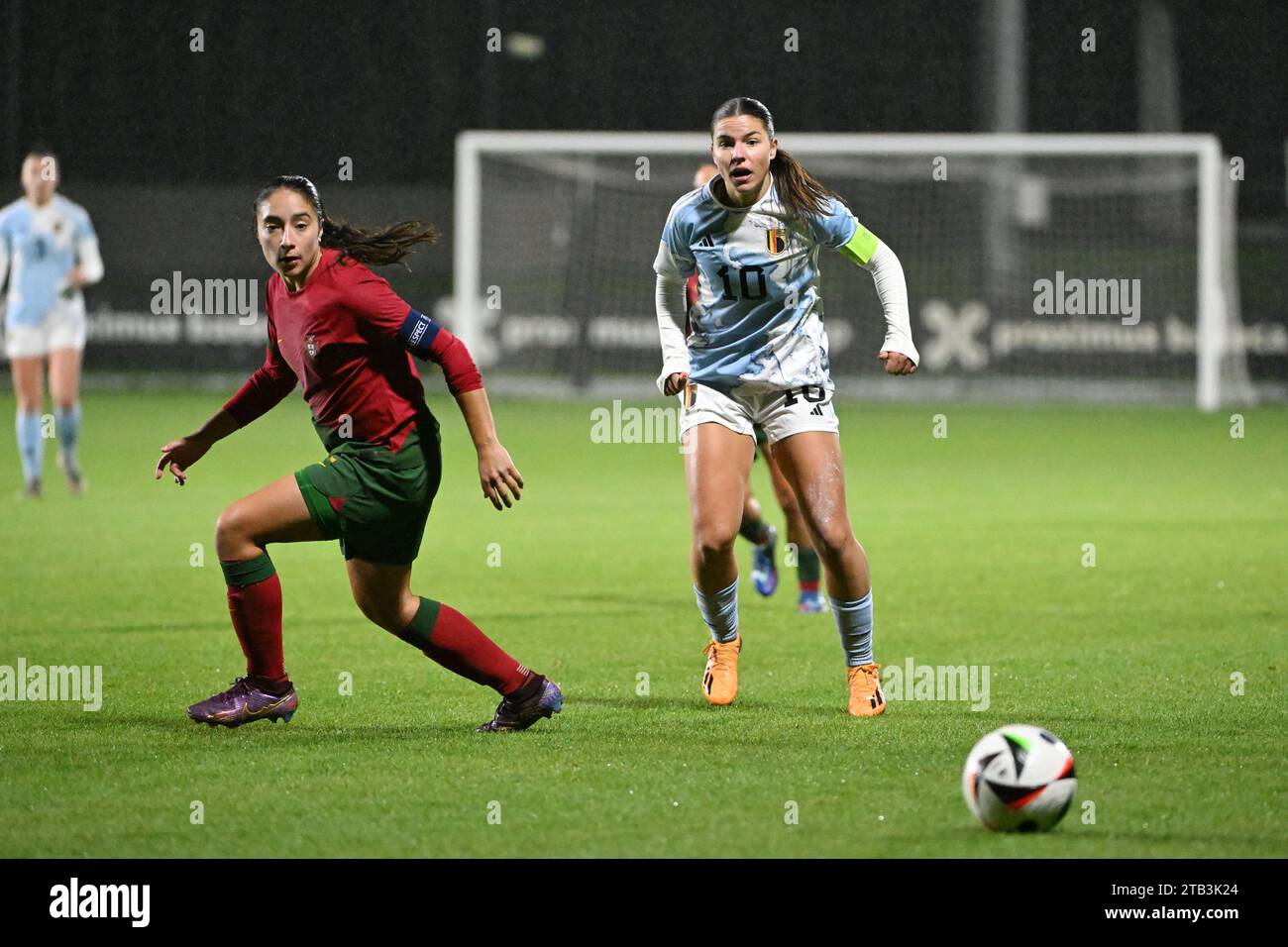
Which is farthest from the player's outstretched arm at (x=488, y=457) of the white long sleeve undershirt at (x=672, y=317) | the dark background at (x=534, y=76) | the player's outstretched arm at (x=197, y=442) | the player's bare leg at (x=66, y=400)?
the dark background at (x=534, y=76)

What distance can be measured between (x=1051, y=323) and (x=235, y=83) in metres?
13.9

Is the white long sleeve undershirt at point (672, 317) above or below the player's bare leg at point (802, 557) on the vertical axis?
above

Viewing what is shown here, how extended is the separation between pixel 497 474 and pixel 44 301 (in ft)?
32.3

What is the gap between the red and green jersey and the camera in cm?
582

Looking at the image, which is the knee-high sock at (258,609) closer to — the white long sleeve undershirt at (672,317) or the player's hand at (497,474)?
the player's hand at (497,474)

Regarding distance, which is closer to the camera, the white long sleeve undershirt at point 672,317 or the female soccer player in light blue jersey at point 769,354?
the female soccer player in light blue jersey at point 769,354

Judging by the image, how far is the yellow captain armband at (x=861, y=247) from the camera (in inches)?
258

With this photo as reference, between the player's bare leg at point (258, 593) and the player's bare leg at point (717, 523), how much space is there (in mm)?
1376

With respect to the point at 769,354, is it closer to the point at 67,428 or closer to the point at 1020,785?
the point at 1020,785

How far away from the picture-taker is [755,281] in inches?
256

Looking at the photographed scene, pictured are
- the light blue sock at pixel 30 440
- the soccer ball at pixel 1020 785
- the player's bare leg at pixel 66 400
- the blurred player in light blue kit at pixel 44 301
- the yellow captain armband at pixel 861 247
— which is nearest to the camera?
the soccer ball at pixel 1020 785

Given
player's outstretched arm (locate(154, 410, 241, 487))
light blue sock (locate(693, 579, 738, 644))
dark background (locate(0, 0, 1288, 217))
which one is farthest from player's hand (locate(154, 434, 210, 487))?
dark background (locate(0, 0, 1288, 217))

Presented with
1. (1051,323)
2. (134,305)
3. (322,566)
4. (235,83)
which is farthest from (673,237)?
(235,83)

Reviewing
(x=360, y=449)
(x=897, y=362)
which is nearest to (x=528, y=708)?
(x=360, y=449)
